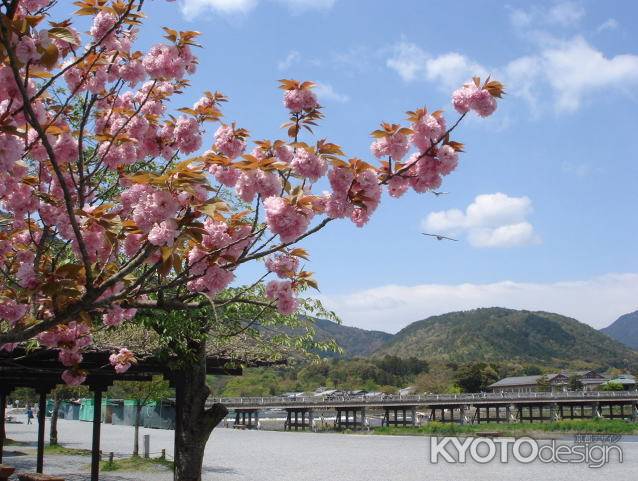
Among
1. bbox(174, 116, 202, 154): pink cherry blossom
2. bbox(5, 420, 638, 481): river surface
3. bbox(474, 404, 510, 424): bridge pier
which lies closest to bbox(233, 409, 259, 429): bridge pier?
bbox(474, 404, 510, 424): bridge pier

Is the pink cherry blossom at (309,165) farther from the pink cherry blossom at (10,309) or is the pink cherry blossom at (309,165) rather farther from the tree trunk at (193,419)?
the tree trunk at (193,419)

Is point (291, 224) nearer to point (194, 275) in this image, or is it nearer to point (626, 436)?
point (194, 275)

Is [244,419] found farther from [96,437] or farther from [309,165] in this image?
[309,165]

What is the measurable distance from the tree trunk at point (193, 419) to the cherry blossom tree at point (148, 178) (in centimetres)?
588

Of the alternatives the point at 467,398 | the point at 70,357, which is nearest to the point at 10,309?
the point at 70,357

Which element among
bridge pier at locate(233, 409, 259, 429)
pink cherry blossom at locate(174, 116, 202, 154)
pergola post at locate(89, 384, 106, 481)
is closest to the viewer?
pink cherry blossom at locate(174, 116, 202, 154)

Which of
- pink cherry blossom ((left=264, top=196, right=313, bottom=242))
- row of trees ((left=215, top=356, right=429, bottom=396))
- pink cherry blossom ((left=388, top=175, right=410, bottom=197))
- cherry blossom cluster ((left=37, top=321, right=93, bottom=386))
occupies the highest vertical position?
pink cherry blossom ((left=388, top=175, right=410, bottom=197))

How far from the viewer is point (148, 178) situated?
273 centimetres

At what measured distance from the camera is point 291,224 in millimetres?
3086

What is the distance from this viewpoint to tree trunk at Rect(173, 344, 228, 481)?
33.0 feet

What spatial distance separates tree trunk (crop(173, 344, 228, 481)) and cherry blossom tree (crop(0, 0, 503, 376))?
19.3 feet

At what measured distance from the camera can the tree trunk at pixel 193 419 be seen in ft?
33.0

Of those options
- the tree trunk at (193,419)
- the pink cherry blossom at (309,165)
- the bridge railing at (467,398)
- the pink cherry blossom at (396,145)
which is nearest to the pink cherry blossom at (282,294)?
the pink cherry blossom at (309,165)

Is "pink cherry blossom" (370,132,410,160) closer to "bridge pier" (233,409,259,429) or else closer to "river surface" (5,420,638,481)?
"river surface" (5,420,638,481)
